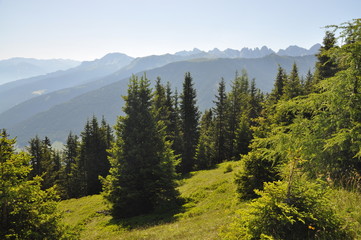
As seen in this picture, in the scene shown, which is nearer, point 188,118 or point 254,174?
point 254,174

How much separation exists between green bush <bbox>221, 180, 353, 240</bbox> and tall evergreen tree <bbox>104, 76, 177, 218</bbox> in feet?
46.0

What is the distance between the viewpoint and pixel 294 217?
5.96 metres

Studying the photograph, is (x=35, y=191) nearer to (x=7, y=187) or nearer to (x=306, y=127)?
(x=7, y=187)

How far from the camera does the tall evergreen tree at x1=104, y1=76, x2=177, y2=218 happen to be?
19.1 m

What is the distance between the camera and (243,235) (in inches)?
254

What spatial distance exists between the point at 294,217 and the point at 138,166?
15.5 metres

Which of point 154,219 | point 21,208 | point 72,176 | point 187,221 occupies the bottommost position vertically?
point 72,176

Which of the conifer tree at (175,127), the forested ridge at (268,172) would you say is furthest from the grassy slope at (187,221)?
the conifer tree at (175,127)

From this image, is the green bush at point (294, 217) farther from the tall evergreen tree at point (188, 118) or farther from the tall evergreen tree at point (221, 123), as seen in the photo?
the tall evergreen tree at point (221, 123)

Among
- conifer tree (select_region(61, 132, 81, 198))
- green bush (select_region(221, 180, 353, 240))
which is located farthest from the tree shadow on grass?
conifer tree (select_region(61, 132, 81, 198))

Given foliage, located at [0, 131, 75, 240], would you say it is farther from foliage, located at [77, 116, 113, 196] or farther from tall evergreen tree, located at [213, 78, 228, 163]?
tall evergreen tree, located at [213, 78, 228, 163]

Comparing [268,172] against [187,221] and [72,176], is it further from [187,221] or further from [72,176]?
[72,176]

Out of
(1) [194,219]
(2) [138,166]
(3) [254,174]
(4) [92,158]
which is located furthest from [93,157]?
(3) [254,174]

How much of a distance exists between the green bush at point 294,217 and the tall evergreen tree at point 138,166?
46.0 feet
